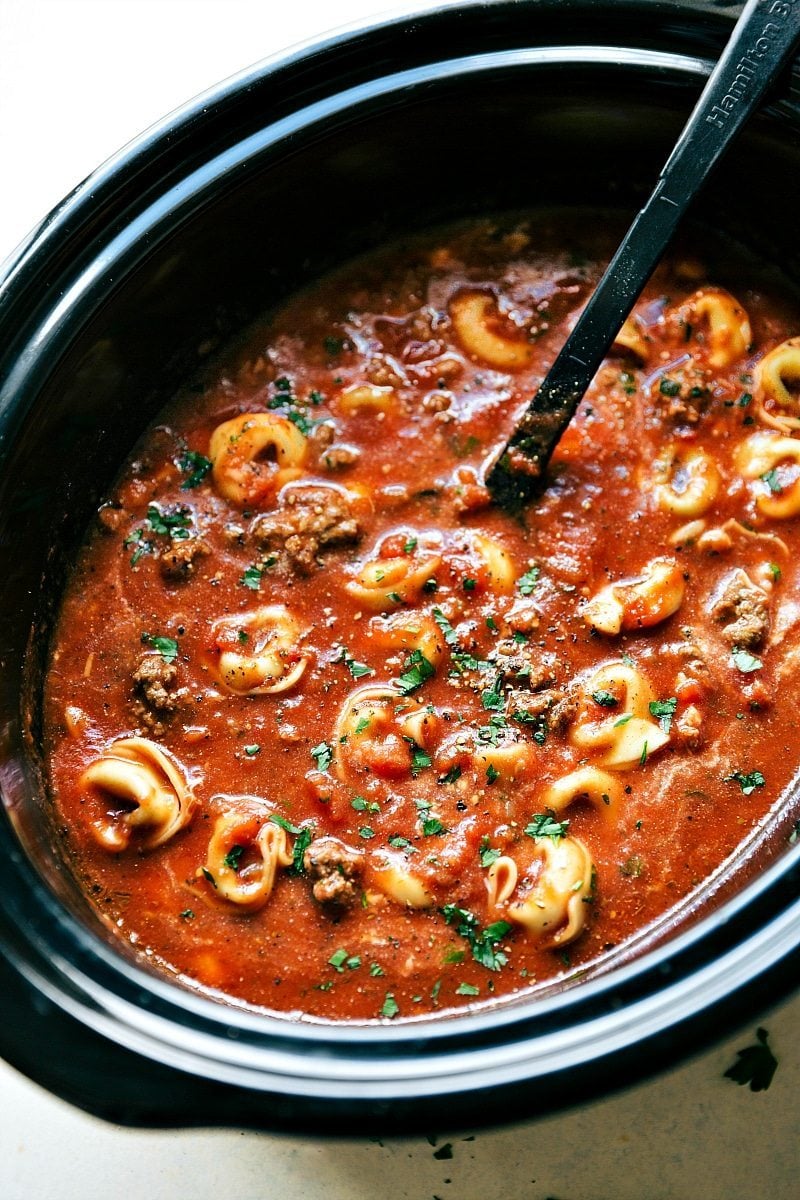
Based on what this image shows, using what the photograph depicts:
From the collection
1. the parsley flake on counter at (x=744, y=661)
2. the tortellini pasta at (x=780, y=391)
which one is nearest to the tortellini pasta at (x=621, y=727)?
the parsley flake on counter at (x=744, y=661)

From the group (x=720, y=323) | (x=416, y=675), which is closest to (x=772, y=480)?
(x=720, y=323)

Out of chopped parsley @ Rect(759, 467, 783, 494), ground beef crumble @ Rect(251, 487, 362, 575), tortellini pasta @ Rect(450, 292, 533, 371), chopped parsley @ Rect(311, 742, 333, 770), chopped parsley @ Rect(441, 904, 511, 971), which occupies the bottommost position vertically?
chopped parsley @ Rect(441, 904, 511, 971)

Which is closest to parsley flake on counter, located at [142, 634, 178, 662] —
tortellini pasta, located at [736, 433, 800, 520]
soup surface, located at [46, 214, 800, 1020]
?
soup surface, located at [46, 214, 800, 1020]

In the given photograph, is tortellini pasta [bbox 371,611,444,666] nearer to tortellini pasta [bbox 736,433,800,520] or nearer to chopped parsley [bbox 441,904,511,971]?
chopped parsley [bbox 441,904,511,971]

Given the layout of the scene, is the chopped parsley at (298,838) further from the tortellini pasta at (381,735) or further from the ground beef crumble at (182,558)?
the ground beef crumble at (182,558)

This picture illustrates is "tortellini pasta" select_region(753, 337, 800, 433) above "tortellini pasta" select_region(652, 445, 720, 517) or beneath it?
above

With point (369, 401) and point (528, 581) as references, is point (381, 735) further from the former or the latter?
point (369, 401)
